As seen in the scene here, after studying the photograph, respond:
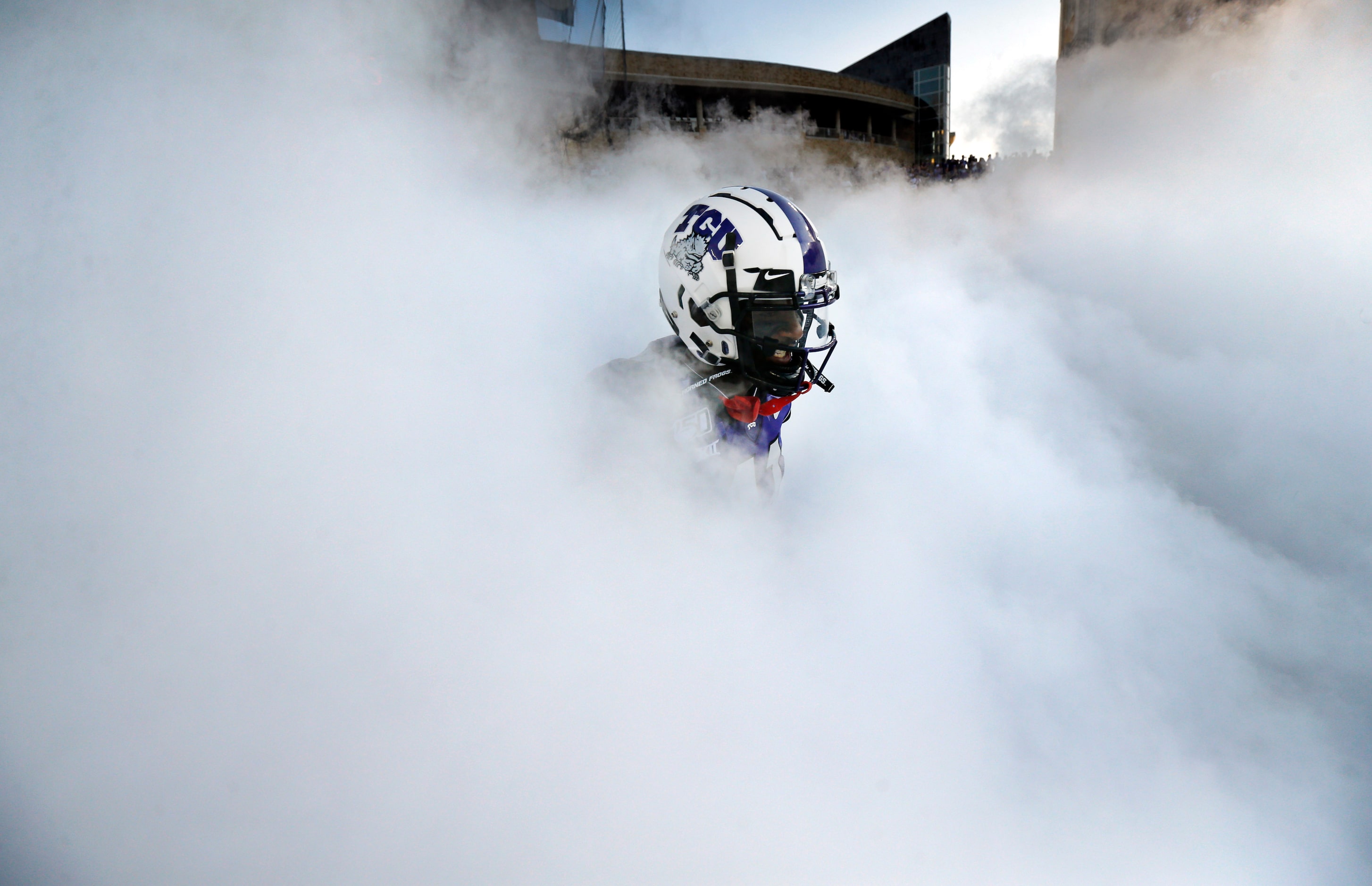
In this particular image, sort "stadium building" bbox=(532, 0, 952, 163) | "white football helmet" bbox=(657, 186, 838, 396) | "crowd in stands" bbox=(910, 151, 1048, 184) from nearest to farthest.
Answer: "white football helmet" bbox=(657, 186, 838, 396) < "crowd in stands" bbox=(910, 151, 1048, 184) < "stadium building" bbox=(532, 0, 952, 163)

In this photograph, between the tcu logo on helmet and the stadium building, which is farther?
the stadium building

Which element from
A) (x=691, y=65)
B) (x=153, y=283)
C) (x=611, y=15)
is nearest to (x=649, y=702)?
Answer: (x=153, y=283)

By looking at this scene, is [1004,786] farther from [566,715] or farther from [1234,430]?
[1234,430]

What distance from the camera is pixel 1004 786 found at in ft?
6.46

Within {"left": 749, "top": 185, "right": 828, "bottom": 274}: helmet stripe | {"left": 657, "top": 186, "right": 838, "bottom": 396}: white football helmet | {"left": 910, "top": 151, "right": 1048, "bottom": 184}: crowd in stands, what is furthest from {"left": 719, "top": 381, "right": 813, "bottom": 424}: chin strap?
{"left": 910, "top": 151, "right": 1048, "bottom": 184}: crowd in stands

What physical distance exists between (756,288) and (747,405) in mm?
Answer: 483

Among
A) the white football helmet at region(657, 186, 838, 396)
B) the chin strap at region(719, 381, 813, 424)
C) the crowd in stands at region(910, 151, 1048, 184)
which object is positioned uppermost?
the crowd in stands at region(910, 151, 1048, 184)

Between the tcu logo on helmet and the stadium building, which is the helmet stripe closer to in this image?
the tcu logo on helmet

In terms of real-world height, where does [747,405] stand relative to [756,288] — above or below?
below

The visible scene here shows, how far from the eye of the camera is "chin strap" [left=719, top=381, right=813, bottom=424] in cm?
256

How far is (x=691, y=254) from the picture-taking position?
2500 mm

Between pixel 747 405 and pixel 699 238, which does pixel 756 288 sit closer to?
pixel 699 238

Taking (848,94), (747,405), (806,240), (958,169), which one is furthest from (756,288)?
(848,94)

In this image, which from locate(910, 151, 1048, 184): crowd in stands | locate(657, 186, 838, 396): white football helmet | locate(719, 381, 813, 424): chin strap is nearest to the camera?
locate(657, 186, 838, 396): white football helmet
